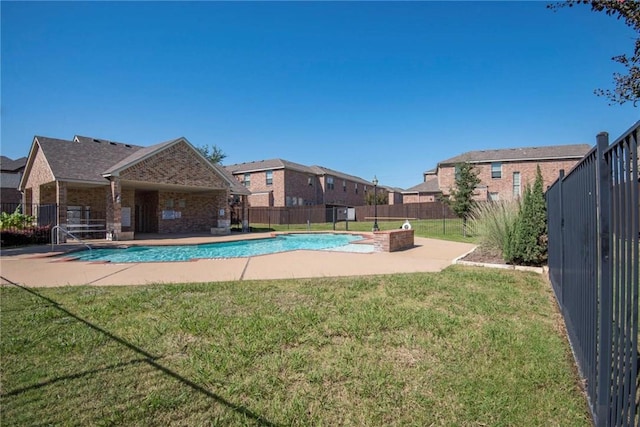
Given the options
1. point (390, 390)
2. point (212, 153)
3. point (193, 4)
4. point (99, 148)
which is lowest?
point (390, 390)

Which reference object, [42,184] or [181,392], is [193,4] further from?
[42,184]

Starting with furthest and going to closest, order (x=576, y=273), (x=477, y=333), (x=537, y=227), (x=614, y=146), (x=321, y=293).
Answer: (x=537, y=227), (x=321, y=293), (x=477, y=333), (x=576, y=273), (x=614, y=146)

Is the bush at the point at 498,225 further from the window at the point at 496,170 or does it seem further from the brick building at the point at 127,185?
the window at the point at 496,170

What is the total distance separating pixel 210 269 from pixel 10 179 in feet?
124

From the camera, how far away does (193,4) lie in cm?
970

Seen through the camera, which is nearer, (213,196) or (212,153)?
(213,196)

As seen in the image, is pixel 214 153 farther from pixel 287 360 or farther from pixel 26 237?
pixel 287 360

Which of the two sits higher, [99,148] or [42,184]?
[99,148]

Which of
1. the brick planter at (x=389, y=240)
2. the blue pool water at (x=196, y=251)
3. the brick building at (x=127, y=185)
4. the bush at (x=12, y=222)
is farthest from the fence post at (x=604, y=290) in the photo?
the bush at (x=12, y=222)

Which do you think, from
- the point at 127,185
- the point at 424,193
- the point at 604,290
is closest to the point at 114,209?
the point at 127,185

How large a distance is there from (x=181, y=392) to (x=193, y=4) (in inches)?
431

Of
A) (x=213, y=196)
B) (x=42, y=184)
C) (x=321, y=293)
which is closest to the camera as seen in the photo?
(x=321, y=293)

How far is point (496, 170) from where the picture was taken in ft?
114

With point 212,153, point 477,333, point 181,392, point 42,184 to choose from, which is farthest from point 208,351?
point 212,153
